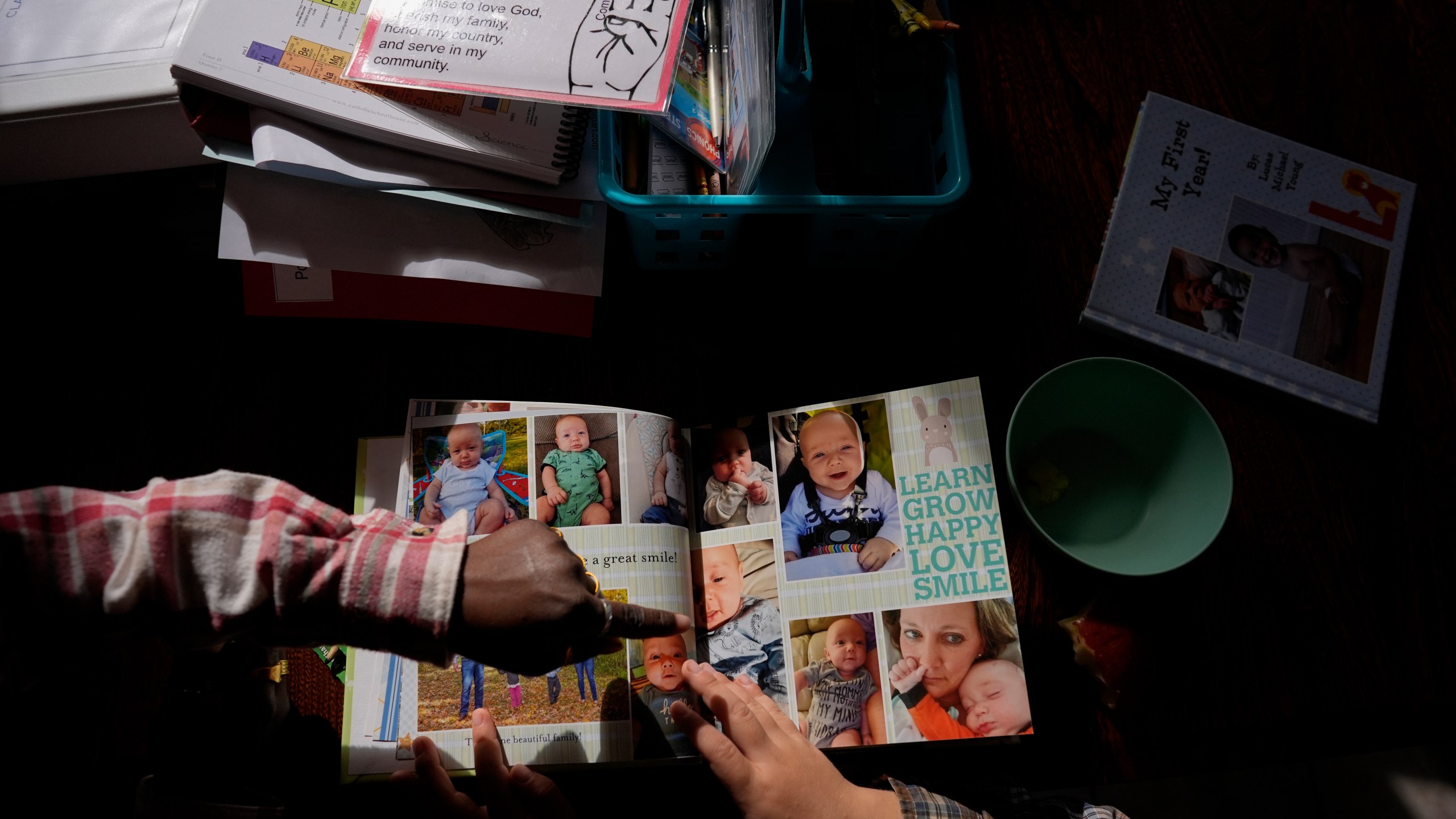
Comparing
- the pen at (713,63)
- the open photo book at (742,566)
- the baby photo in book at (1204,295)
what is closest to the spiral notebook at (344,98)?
the pen at (713,63)

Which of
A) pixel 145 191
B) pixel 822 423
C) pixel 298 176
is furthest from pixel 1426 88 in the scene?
pixel 145 191

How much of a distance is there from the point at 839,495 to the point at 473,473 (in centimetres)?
30

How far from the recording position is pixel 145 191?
71 centimetres

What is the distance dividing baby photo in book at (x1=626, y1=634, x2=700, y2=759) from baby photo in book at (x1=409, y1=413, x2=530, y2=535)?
0.15 meters

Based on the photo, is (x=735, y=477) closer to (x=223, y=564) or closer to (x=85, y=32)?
(x=223, y=564)

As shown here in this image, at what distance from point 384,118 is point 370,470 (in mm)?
284

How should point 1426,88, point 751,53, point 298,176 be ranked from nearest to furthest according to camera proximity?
point 751,53 < point 298,176 < point 1426,88

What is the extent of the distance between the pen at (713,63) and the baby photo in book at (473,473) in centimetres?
29

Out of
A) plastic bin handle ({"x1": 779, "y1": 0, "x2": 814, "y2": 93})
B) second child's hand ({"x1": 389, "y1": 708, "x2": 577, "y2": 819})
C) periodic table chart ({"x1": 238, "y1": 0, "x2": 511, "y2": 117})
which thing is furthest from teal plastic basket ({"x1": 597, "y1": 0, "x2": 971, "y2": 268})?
second child's hand ({"x1": 389, "y1": 708, "x2": 577, "y2": 819})

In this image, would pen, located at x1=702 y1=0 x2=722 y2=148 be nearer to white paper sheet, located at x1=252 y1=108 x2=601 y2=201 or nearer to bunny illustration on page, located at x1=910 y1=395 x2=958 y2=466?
white paper sheet, located at x1=252 y1=108 x2=601 y2=201

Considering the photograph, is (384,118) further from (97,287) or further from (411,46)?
(97,287)

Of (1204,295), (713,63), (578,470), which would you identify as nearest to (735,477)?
(578,470)

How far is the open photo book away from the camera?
0.63m

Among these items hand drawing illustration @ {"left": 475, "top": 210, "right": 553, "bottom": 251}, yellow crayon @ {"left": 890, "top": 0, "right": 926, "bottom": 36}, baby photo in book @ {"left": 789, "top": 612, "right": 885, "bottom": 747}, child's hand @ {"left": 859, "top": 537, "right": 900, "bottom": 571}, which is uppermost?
yellow crayon @ {"left": 890, "top": 0, "right": 926, "bottom": 36}
